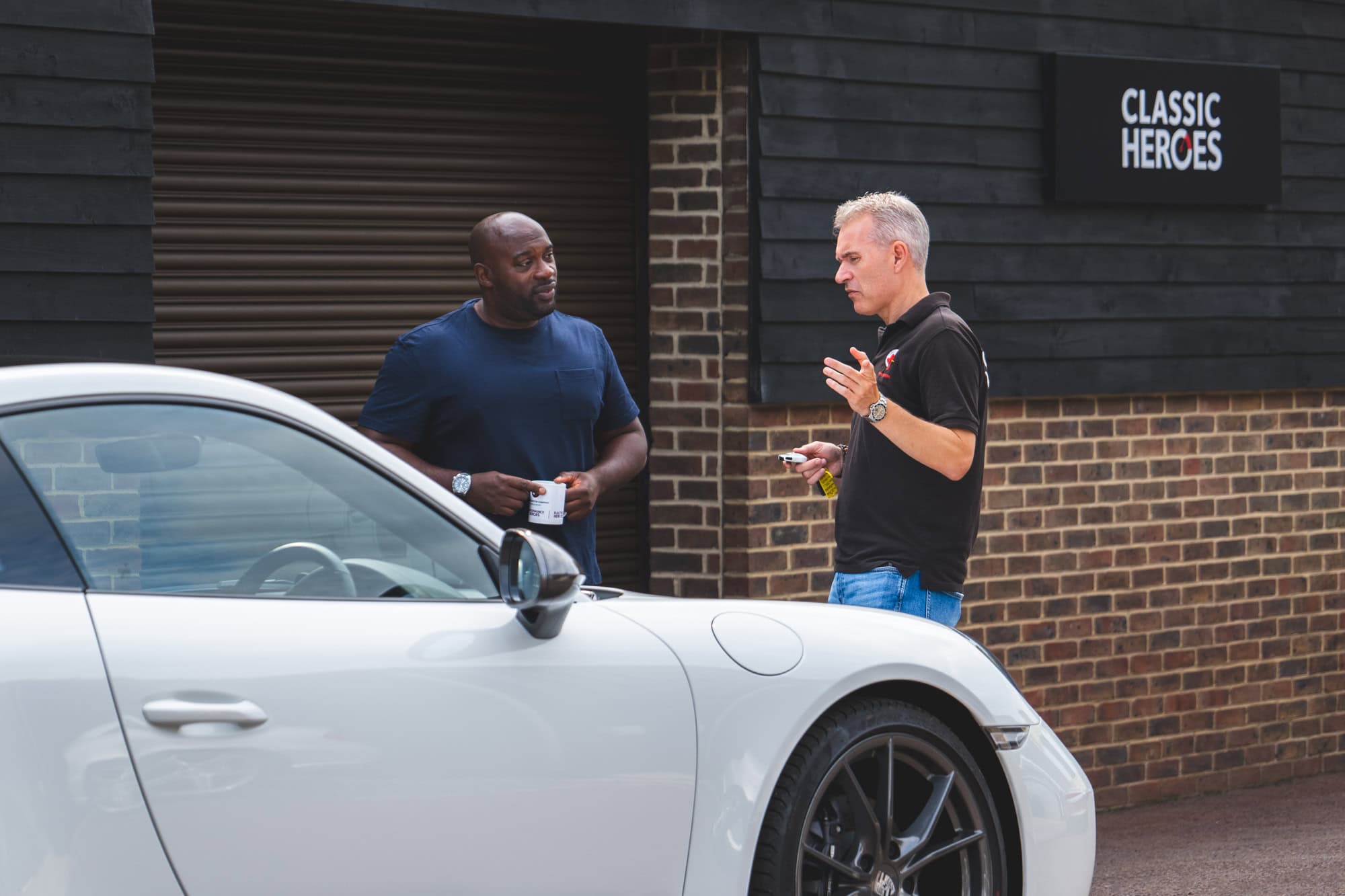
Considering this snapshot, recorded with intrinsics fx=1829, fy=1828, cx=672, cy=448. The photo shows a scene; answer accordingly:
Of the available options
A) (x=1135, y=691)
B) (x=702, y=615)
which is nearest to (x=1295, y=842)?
(x=1135, y=691)

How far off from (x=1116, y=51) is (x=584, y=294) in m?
2.60

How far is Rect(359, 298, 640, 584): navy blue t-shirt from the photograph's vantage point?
195 inches

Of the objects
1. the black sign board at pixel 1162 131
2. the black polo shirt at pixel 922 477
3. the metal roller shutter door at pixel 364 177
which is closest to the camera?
the black polo shirt at pixel 922 477

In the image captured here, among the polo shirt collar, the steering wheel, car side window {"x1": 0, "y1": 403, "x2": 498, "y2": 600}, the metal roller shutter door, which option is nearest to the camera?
car side window {"x1": 0, "y1": 403, "x2": 498, "y2": 600}

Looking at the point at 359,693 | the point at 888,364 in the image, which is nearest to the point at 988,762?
the point at 888,364

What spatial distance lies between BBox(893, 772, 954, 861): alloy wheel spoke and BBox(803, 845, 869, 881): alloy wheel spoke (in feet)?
0.42

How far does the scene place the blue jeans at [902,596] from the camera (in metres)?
4.77

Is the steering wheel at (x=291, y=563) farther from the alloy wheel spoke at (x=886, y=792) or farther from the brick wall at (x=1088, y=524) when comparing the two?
the brick wall at (x=1088, y=524)

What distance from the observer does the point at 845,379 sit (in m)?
4.55

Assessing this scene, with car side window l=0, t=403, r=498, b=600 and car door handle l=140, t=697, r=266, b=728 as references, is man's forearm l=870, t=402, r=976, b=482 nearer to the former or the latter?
car side window l=0, t=403, r=498, b=600

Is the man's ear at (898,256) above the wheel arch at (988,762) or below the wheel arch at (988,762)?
above

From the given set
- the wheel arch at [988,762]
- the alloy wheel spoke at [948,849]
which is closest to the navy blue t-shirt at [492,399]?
the wheel arch at [988,762]

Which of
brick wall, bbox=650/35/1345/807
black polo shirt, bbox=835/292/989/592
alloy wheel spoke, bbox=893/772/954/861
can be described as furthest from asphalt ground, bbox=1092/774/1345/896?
alloy wheel spoke, bbox=893/772/954/861

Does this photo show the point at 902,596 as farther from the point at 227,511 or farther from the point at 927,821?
the point at 227,511
